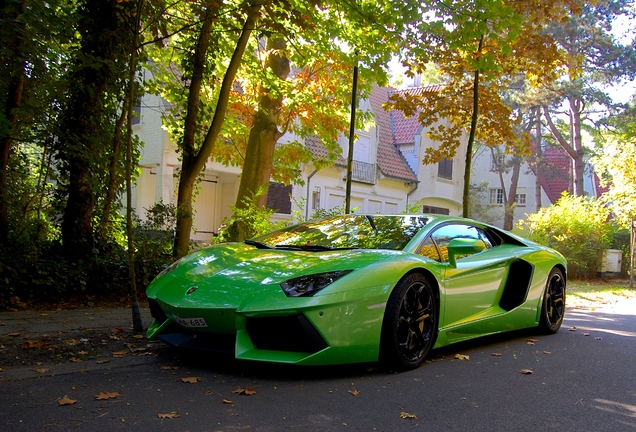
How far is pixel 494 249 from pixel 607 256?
15975 mm

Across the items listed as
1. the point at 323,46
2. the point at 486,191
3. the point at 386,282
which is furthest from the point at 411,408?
the point at 486,191

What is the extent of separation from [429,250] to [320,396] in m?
1.85

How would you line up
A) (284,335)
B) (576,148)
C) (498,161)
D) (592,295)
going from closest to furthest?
(284,335), (592,295), (576,148), (498,161)

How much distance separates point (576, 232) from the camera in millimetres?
19953

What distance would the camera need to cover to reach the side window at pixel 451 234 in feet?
17.6

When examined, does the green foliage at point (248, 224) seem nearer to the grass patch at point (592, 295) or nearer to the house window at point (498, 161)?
the grass patch at point (592, 295)

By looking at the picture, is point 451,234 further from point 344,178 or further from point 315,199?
point 344,178

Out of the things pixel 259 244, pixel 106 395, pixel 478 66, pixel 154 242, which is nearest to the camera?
pixel 106 395

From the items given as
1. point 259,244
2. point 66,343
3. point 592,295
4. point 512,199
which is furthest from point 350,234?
point 512,199

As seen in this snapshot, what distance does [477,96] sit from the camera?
11.3 m

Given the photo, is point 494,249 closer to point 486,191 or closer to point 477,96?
point 477,96

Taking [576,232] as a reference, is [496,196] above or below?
above

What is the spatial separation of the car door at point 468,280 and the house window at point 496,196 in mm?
41802

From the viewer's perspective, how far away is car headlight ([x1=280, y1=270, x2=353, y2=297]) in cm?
410
